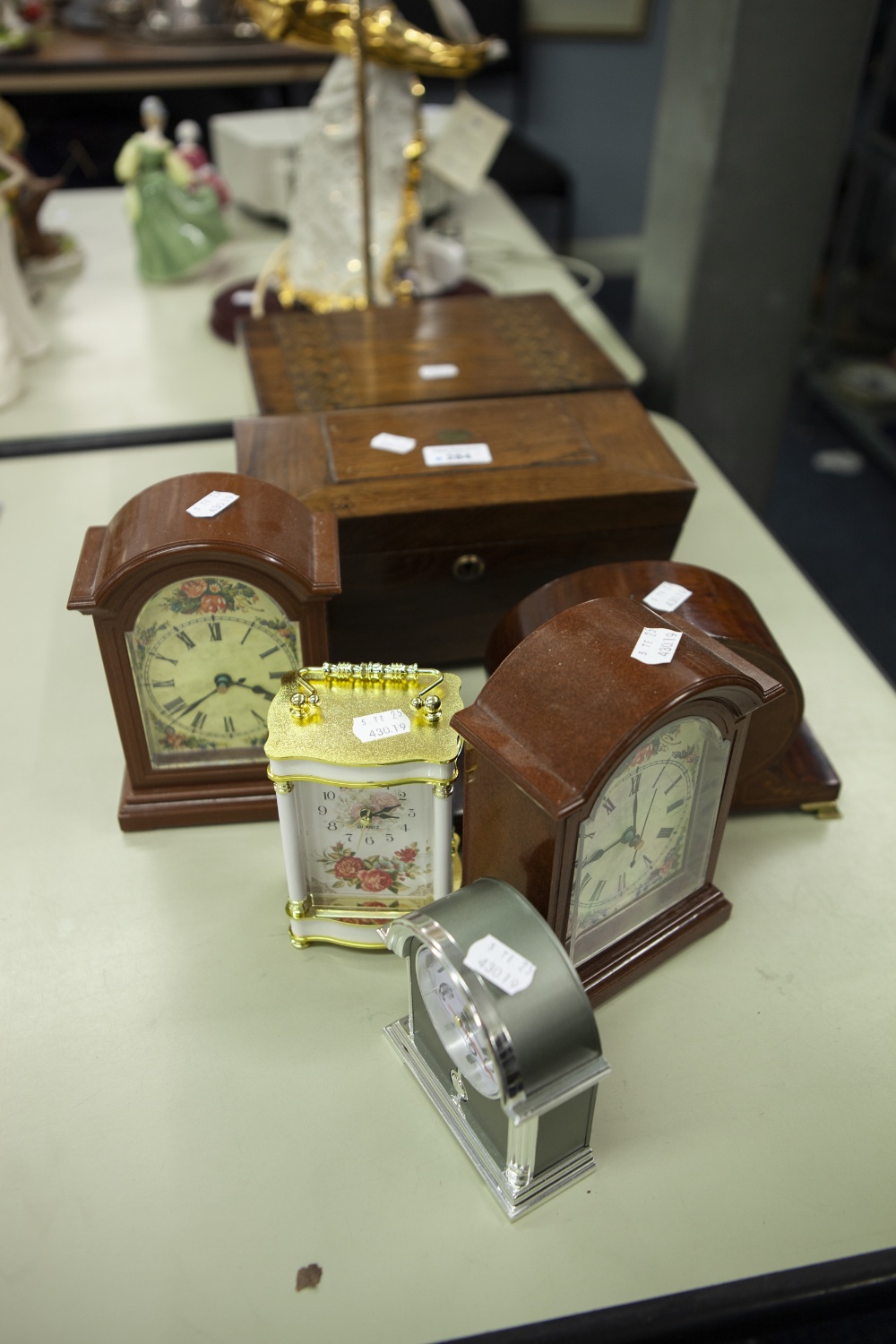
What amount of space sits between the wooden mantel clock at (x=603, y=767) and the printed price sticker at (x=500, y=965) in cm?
11

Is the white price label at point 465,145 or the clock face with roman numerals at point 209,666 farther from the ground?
the white price label at point 465,145

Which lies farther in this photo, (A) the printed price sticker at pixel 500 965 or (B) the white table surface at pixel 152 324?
(B) the white table surface at pixel 152 324

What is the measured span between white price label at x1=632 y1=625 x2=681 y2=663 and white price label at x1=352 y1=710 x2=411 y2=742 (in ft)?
0.76

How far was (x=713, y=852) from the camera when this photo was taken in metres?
1.18

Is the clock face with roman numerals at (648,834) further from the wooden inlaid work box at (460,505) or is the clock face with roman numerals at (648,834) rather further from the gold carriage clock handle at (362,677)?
the wooden inlaid work box at (460,505)

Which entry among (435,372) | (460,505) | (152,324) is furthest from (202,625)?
(152,324)

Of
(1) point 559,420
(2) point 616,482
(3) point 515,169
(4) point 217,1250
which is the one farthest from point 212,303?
(4) point 217,1250

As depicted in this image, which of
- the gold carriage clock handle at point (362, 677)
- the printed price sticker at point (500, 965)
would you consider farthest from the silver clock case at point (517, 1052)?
the gold carriage clock handle at point (362, 677)

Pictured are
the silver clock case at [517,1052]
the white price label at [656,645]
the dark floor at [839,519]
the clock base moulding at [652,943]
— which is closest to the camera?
the silver clock case at [517,1052]

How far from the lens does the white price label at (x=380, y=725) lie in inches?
41.7

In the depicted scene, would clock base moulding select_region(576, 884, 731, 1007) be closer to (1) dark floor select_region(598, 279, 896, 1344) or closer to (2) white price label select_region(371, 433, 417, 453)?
(2) white price label select_region(371, 433, 417, 453)

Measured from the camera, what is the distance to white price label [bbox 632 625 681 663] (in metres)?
1.01

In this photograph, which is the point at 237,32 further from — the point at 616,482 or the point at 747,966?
the point at 747,966

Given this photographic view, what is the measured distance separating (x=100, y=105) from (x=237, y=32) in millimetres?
576
